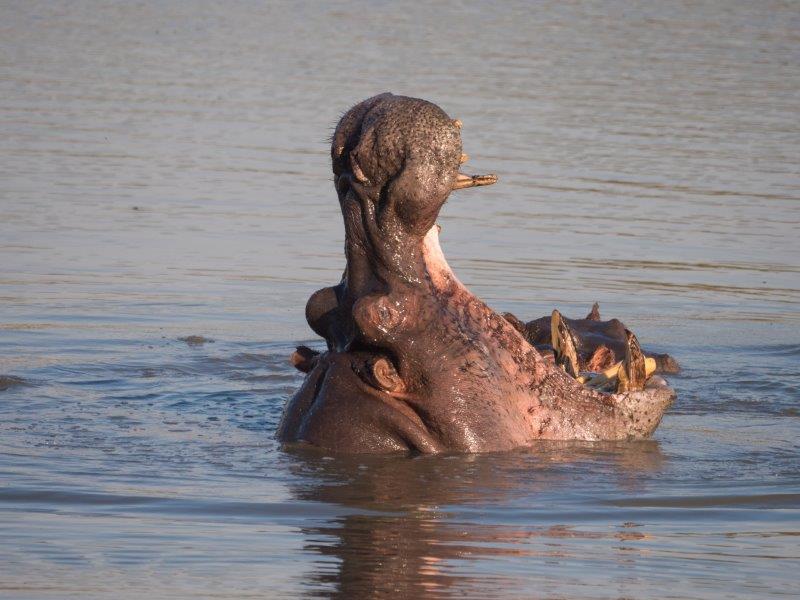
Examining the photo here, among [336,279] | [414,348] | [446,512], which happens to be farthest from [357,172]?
[336,279]

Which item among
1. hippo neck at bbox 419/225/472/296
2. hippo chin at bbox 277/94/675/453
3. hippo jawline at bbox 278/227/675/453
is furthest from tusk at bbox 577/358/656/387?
hippo neck at bbox 419/225/472/296

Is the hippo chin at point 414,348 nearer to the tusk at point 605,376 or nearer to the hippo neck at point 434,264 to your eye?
the hippo neck at point 434,264

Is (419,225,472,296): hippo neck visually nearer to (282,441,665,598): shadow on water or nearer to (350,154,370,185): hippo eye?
(350,154,370,185): hippo eye

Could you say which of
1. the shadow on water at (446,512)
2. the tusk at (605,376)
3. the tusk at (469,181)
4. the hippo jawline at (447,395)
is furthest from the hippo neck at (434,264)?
the tusk at (605,376)

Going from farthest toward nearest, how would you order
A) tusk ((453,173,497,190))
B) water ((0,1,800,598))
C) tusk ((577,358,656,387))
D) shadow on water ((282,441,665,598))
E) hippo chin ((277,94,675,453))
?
tusk ((577,358,656,387)), tusk ((453,173,497,190)), hippo chin ((277,94,675,453)), water ((0,1,800,598)), shadow on water ((282,441,665,598))

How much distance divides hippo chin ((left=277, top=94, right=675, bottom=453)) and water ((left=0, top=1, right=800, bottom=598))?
13cm

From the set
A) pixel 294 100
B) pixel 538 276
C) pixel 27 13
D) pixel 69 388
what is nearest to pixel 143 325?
pixel 69 388

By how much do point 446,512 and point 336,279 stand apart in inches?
208

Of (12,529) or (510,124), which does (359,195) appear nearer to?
(12,529)

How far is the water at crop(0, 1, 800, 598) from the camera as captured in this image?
5.23m

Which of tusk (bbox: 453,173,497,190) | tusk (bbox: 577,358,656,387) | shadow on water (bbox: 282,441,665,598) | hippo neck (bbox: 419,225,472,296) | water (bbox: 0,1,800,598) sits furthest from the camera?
tusk (bbox: 577,358,656,387)

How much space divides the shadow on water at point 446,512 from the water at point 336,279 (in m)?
0.01

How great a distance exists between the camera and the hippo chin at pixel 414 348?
5.50 meters

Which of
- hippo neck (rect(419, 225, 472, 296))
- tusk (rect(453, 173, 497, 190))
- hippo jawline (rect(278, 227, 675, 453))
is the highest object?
tusk (rect(453, 173, 497, 190))
